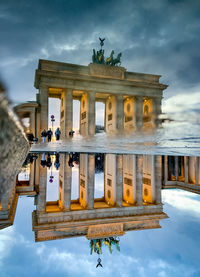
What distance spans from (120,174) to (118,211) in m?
3.17

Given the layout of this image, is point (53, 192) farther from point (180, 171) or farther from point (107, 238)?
point (180, 171)

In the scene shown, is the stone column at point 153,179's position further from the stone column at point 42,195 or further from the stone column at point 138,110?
the stone column at point 138,110

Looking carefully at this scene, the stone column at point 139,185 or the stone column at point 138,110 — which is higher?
the stone column at point 138,110

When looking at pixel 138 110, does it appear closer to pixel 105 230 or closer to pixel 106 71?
pixel 106 71

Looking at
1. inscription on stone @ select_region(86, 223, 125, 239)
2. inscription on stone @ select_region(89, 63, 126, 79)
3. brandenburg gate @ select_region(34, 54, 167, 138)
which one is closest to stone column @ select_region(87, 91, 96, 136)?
brandenburg gate @ select_region(34, 54, 167, 138)

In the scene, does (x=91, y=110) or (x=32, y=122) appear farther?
(x=91, y=110)

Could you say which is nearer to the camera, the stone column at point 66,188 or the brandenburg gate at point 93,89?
the stone column at point 66,188

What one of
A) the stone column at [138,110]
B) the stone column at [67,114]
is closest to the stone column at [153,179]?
the stone column at [67,114]

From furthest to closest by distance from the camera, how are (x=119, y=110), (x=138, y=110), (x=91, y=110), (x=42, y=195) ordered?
(x=138, y=110) < (x=119, y=110) < (x=91, y=110) < (x=42, y=195)

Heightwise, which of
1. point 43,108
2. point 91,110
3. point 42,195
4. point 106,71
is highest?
point 106,71

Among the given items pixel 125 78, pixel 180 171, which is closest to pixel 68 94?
pixel 125 78

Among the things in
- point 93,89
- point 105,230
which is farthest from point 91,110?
point 105,230

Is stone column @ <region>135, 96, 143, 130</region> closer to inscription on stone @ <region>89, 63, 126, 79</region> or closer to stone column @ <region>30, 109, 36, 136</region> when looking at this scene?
inscription on stone @ <region>89, 63, 126, 79</region>

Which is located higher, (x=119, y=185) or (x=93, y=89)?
(x=93, y=89)
